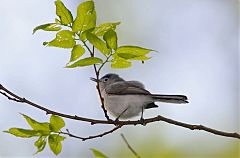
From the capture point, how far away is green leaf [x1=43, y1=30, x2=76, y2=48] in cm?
93

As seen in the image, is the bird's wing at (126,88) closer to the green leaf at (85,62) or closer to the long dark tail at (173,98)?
the long dark tail at (173,98)

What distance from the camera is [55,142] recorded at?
0.96m

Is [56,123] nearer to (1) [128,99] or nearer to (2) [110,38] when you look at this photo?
(2) [110,38]

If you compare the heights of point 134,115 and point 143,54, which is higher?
point 143,54

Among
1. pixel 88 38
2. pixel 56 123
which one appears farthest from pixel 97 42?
pixel 56 123

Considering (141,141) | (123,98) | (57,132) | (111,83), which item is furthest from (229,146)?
(57,132)

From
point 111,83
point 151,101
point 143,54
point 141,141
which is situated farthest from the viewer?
point 141,141

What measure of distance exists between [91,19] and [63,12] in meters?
0.06

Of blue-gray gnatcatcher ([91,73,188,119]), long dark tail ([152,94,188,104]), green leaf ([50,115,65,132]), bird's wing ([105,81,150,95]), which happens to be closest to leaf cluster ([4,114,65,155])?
green leaf ([50,115,65,132])

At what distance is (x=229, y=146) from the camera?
102 inches

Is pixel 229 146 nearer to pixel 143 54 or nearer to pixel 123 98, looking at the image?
pixel 123 98

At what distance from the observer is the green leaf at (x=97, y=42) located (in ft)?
2.93

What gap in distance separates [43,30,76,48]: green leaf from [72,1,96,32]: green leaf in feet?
0.07

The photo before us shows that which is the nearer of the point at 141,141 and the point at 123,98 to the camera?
the point at 123,98
